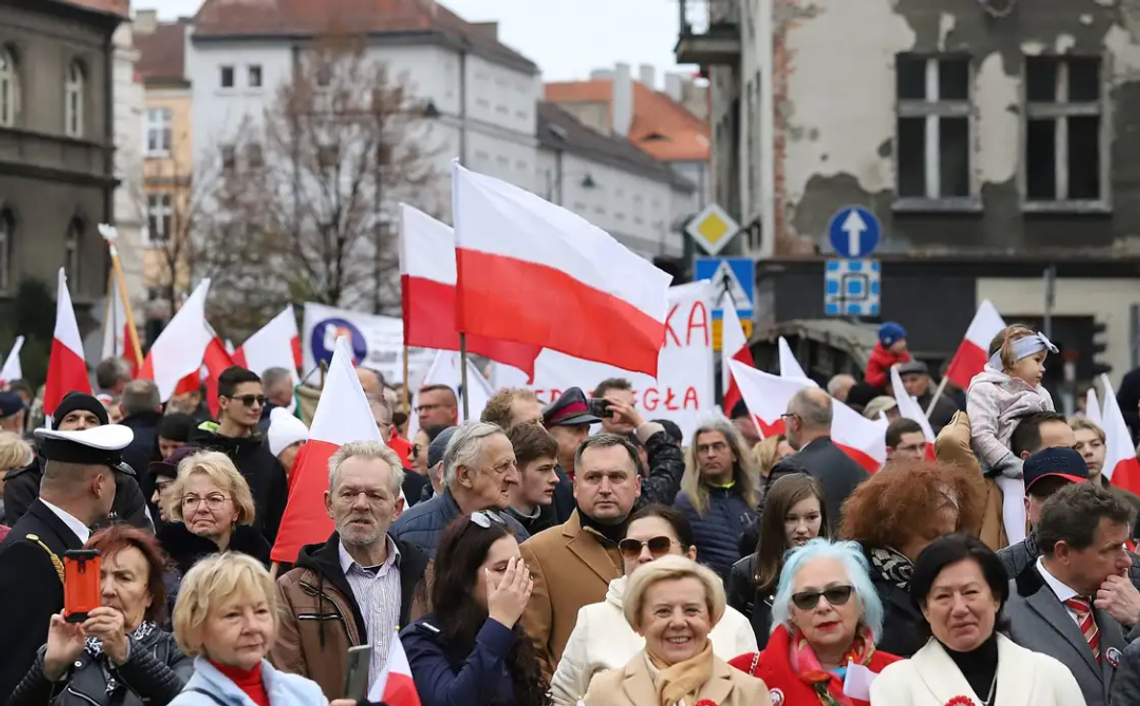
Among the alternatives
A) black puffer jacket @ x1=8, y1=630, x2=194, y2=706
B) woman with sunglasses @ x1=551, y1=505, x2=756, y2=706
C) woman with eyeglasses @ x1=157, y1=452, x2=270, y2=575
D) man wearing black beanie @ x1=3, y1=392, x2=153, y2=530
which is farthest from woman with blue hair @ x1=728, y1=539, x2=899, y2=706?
man wearing black beanie @ x1=3, y1=392, x2=153, y2=530

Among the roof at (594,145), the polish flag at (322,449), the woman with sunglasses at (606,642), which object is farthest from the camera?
the roof at (594,145)

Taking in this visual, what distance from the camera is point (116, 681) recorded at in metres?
6.99

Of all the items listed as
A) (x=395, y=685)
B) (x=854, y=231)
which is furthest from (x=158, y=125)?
(x=395, y=685)

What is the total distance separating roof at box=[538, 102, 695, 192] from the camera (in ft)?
363

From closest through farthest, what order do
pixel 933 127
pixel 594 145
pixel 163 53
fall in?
1. pixel 933 127
2. pixel 163 53
3. pixel 594 145

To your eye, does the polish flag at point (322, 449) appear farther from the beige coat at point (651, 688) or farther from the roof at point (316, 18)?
the roof at point (316, 18)

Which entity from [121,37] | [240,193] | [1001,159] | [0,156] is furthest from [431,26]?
[1001,159]

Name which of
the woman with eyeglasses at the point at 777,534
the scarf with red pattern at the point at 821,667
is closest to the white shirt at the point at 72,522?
the woman with eyeglasses at the point at 777,534

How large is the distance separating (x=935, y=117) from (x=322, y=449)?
69.6 feet

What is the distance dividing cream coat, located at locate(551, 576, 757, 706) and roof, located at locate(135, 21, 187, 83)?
10023 centimetres

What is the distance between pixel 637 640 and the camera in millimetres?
7566

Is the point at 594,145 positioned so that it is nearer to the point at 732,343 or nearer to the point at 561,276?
the point at 732,343

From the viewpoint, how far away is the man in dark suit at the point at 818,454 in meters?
11.5

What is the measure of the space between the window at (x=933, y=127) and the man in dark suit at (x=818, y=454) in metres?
18.5
